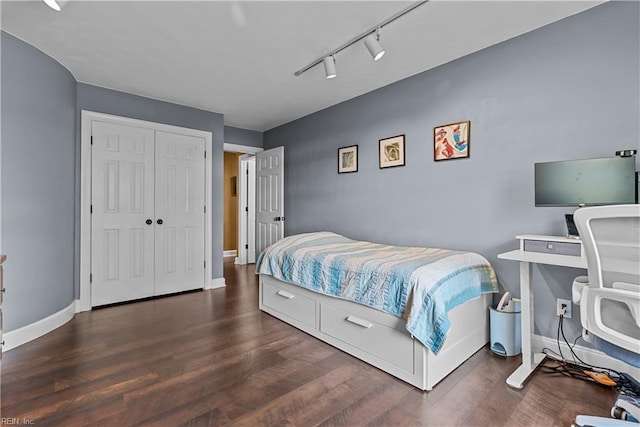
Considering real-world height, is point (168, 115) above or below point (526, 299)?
above

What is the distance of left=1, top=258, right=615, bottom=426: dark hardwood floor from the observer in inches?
64.9

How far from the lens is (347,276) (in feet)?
7.93

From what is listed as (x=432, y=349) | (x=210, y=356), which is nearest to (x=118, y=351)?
(x=210, y=356)

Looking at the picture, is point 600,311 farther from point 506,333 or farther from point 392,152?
point 392,152

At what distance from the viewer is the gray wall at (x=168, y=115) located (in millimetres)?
3393

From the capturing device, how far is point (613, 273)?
137 centimetres

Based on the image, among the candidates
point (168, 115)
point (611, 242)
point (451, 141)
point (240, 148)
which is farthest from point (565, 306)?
point (240, 148)

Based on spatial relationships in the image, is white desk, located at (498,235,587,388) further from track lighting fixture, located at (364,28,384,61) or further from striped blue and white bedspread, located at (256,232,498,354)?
track lighting fixture, located at (364,28,384,61)

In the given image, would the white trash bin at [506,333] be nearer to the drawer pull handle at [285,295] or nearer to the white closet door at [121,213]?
the drawer pull handle at [285,295]

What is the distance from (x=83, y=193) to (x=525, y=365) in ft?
13.9

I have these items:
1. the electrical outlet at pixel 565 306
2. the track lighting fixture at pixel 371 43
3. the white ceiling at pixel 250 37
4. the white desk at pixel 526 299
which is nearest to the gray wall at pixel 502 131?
the electrical outlet at pixel 565 306

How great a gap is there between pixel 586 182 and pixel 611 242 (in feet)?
2.76

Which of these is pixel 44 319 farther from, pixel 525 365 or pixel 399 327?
pixel 525 365

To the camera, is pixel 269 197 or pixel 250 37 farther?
pixel 269 197
